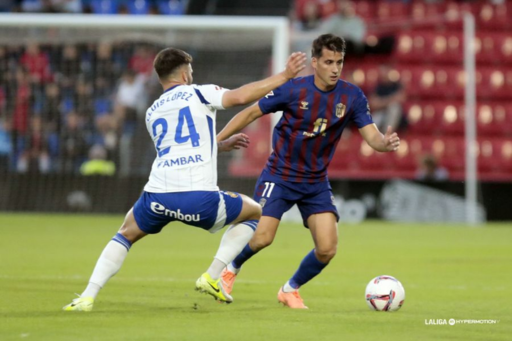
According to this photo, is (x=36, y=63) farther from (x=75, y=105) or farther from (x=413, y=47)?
(x=413, y=47)

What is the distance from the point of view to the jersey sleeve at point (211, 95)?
6.16m

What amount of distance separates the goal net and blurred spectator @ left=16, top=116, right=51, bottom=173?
0.02 m

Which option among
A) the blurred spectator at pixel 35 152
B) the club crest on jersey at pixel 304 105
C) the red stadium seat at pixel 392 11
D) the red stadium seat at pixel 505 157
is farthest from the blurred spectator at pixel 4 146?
the club crest on jersey at pixel 304 105

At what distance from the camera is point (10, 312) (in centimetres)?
611

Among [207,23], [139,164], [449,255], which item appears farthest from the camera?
[139,164]

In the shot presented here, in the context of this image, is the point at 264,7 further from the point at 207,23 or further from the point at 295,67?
the point at 295,67

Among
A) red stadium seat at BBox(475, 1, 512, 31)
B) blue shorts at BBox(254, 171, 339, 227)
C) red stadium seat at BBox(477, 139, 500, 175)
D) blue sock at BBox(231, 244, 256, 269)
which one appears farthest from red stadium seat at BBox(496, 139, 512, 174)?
blue sock at BBox(231, 244, 256, 269)

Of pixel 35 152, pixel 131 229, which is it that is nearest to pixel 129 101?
pixel 35 152

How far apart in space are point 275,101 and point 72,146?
37.9 feet

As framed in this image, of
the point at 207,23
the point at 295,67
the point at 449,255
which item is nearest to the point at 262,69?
the point at 207,23

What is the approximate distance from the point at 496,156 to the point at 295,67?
14857 mm

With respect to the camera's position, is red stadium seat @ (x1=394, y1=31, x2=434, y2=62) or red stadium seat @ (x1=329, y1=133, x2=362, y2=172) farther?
red stadium seat @ (x1=394, y1=31, x2=434, y2=62)

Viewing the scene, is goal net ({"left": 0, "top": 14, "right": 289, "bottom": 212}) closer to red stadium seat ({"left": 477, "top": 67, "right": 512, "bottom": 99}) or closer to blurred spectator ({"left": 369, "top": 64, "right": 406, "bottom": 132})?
blurred spectator ({"left": 369, "top": 64, "right": 406, "bottom": 132})

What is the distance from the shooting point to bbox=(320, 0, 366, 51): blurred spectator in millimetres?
19641
